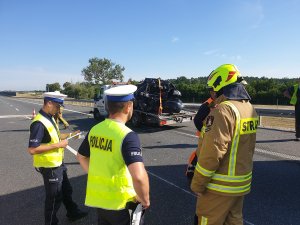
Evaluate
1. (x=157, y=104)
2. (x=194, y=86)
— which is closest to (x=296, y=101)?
(x=157, y=104)

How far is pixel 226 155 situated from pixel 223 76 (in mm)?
742

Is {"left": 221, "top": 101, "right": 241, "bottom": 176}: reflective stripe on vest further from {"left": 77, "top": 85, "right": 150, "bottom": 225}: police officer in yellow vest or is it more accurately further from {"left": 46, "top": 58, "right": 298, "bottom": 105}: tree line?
{"left": 46, "top": 58, "right": 298, "bottom": 105}: tree line

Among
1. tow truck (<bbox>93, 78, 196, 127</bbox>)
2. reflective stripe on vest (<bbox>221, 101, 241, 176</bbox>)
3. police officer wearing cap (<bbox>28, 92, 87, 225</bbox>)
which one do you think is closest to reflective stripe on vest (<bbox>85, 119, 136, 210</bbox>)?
reflective stripe on vest (<bbox>221, 101, 241, 176</bbox>)

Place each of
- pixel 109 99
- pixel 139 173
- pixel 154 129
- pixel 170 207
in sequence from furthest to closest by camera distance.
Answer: pixel 154 129
pixel 170 207
pixel 109 99
pixel 139 173

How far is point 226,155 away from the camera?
258cm

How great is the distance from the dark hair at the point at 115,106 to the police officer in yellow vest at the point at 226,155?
2.51 ft

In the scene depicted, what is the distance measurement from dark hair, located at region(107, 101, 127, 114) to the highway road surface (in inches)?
94.3

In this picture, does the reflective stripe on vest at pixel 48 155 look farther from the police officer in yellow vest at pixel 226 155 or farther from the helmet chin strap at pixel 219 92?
the helmet chin strap at pixel 219 92

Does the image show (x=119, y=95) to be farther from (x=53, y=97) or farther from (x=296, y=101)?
(x=296, y=101)

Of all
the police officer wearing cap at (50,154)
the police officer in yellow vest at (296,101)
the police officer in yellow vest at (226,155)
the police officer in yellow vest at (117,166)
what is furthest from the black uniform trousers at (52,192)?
the police officer in yellow vest at (296,101)

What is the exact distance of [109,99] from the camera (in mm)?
2438

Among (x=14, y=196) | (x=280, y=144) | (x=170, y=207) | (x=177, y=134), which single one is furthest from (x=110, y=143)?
(x=177, y=134)

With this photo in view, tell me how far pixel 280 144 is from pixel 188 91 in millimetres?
47243

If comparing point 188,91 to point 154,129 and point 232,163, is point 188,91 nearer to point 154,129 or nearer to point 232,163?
point 154,129
